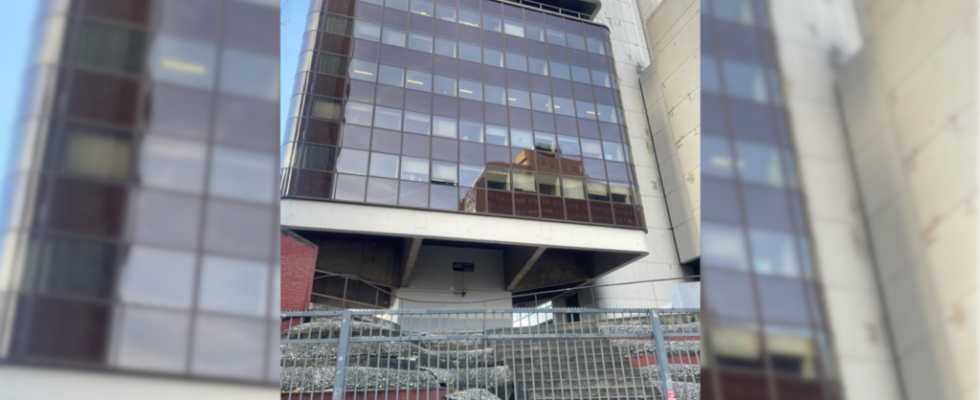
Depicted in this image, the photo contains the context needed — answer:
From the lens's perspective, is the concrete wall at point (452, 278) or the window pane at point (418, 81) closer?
the window pane at point (418, 81)

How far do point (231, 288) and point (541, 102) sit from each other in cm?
2213

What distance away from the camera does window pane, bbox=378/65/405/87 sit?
66.2 ft

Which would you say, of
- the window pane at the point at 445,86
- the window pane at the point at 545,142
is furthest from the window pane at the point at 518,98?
the window pane at the point at 445,86

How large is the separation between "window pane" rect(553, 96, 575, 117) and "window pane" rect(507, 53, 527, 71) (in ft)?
6.87

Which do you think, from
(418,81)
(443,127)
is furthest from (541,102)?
(418,81)

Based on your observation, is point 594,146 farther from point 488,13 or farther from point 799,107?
point 799,107

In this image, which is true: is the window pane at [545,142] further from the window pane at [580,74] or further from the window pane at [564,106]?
the window pane at [580,74]

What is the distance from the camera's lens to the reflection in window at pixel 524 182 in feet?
64.5

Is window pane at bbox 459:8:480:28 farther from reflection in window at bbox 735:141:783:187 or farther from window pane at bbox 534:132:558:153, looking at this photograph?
reflection in window at bbox 735:141:783:187

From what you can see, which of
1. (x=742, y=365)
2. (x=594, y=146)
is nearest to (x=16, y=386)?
(x=742, y=365)

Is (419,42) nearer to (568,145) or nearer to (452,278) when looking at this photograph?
(568,145)

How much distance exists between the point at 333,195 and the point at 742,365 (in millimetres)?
17632

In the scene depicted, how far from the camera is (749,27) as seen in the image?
1.64 feet

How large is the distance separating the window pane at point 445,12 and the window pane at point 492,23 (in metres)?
1.48
